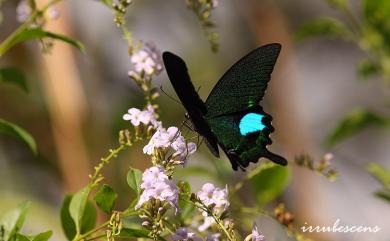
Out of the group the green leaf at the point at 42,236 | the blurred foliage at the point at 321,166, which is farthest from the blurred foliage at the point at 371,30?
the green leaf at the point at 42,236

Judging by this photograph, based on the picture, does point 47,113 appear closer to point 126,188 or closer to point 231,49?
point 126,188

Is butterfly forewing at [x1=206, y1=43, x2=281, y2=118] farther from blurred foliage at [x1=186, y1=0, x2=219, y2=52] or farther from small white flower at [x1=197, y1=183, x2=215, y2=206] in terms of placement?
small white flower at [x1=197, y1=183, x2=215, y2=206]

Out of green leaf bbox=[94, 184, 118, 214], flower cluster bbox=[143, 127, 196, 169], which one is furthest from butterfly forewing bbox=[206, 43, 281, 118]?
green leaf bbox=[94, 184, 118, 214]

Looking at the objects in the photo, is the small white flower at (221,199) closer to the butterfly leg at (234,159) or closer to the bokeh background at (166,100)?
the butterfly leg at (234,159)

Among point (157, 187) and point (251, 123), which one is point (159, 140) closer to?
point (157, 187)

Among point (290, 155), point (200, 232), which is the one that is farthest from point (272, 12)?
point (200, 232)
